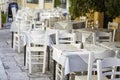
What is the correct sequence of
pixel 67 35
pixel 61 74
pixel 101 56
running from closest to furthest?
1. pixel 101 56
2. pixel 61 74
3. pixel 67 35

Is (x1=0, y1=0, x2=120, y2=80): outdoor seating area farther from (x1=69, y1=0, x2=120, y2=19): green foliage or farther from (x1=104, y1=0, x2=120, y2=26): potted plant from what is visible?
(x1=104, y1=0, x2=120, y2=26): potted plant

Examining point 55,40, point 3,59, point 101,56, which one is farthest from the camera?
point 3,59

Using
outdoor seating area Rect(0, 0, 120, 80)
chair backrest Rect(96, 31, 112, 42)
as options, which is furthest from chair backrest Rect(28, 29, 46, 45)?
chair backrest Rect(96, 31, 112, 42)

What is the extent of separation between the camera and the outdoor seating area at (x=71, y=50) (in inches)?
174

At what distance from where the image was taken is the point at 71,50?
16.7ft

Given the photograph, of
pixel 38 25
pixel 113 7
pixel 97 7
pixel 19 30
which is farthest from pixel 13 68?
pixel 38 25

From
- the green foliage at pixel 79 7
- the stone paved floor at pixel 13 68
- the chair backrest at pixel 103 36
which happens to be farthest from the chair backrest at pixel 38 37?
the chair backrest at pixel 103 36

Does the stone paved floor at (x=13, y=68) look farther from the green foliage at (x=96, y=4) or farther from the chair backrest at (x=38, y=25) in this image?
the green foliage at (x=96, y=4)

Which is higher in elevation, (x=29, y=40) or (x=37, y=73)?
(x=29, y=40)

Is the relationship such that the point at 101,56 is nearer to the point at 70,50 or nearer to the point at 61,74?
the point at 70,50

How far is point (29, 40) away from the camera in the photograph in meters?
6.89

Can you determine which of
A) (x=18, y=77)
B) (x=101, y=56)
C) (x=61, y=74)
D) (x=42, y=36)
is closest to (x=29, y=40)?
(x=42, y=36)

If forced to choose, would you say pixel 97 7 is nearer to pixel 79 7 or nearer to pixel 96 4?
pixel 96 4

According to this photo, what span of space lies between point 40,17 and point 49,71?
5.59 metres
